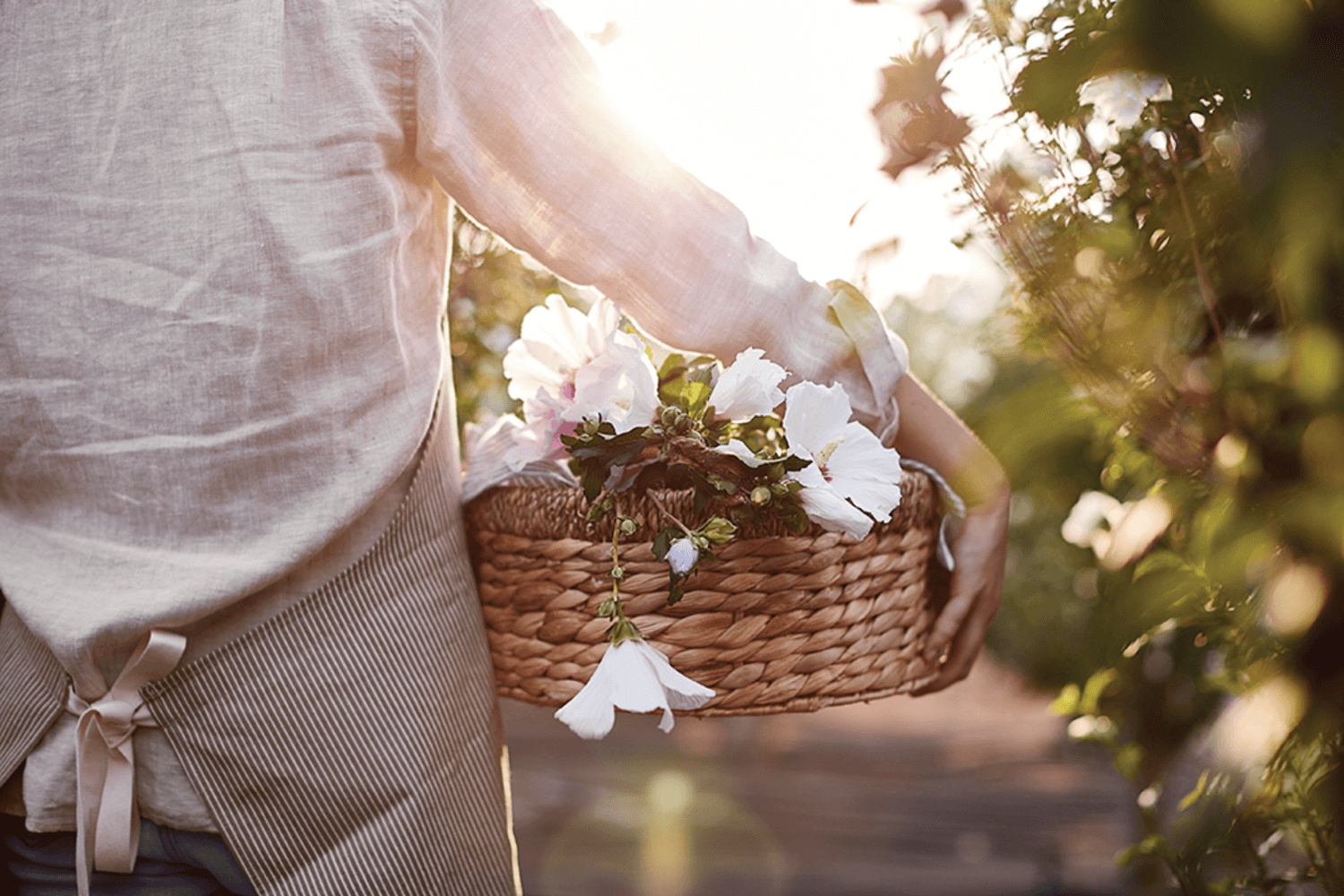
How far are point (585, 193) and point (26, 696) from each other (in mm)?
718

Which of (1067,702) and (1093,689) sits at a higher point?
(1093,689)

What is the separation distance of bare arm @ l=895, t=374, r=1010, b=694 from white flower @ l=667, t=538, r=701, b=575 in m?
0.34

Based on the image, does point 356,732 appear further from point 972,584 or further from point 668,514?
point 972,584

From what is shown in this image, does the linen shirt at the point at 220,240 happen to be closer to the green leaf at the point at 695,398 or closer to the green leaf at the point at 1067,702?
the green leaf at the point at 695,398

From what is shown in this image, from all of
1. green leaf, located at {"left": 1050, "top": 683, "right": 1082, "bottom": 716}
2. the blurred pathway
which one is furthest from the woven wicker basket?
the blurred pathway

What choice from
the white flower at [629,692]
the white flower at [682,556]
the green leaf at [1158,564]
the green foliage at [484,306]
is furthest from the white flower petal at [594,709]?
the green foliage at [484,306]

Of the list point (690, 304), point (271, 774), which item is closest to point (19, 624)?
point (271, 774)

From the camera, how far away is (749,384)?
2.76 feet

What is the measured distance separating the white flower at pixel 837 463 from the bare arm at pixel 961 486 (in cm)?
17

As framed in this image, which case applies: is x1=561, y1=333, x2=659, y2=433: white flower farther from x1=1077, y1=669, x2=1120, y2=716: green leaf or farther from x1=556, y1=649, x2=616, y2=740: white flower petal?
x1=1077, y1=669, x2=1120, y2=716: green leaf

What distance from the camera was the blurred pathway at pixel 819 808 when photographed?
16.7 ft

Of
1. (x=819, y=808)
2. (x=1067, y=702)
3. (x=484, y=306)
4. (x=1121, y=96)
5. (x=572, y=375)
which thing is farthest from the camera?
(x=819, y=808)

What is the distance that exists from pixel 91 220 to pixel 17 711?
18.6 inches

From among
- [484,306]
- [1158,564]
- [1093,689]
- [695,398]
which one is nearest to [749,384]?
[695,398]
